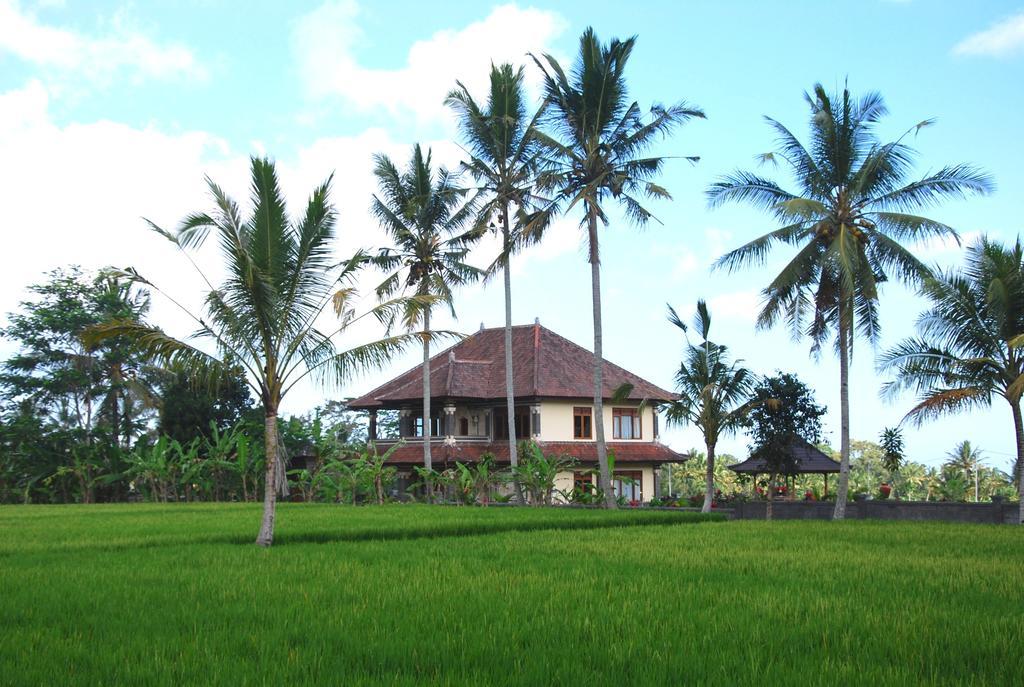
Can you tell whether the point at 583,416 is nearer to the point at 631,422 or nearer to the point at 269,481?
the point at 631,422

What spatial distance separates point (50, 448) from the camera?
3856cm

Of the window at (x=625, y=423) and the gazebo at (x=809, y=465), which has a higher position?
the window at (x=625, y=423)

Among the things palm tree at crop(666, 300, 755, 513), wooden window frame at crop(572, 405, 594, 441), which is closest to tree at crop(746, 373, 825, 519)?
palm tree at crop(666, 300, 755, 513)

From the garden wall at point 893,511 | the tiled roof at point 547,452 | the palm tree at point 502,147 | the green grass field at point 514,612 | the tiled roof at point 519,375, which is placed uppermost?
the palm tree at point 502,147

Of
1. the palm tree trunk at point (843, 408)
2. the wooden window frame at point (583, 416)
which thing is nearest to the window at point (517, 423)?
the wooden window frame at point (583, 416)

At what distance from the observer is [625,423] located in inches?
1583

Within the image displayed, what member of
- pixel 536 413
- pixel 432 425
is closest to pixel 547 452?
pixel 536 413

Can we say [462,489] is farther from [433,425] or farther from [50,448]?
[50,448]

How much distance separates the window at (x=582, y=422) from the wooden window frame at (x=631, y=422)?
1.02 meters

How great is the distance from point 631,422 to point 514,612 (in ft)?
107

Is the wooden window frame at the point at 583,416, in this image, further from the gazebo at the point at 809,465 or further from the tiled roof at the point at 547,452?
the gazebo at the point at 809,465

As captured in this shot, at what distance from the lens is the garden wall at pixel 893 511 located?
79.9 feet

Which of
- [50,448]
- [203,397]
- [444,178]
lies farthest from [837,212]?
[50,448]

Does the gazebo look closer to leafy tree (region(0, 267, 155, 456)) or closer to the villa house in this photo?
the villa house
